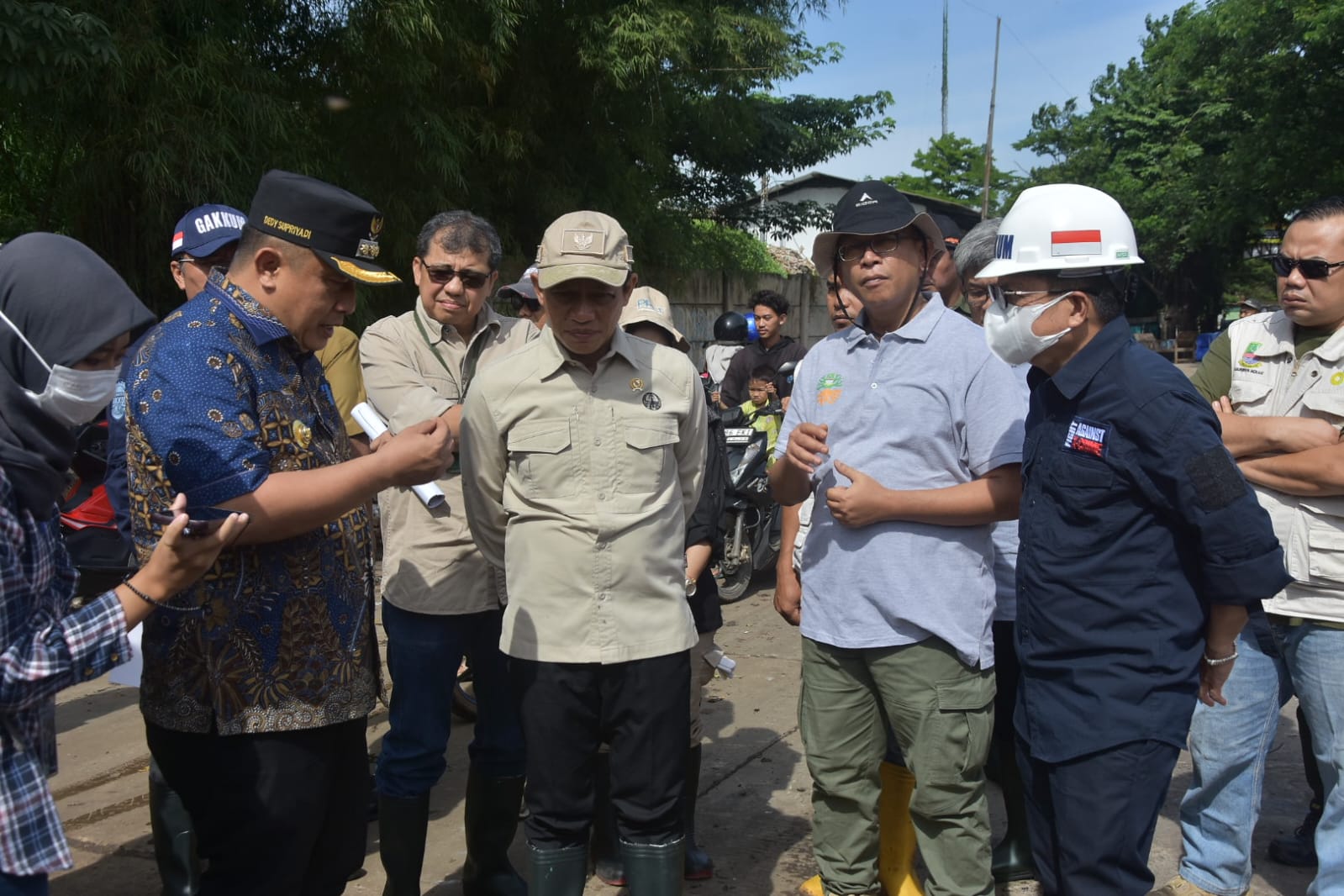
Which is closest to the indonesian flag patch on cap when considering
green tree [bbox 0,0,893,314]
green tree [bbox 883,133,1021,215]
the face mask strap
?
the face mask strap

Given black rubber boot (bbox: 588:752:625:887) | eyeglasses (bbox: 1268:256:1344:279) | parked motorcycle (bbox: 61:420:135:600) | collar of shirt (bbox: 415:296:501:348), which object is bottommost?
black rubber boot (bbox: 588:752:625:887)

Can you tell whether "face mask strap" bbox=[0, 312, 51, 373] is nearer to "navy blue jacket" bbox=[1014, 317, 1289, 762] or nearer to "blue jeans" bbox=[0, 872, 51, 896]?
"blue jeans" bbox=[0, 872, 51, 896]

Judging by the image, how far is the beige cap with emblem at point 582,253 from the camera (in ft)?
8.73

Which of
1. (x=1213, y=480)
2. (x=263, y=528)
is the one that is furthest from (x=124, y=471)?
(x=1213, y=480)

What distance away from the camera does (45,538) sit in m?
1.92

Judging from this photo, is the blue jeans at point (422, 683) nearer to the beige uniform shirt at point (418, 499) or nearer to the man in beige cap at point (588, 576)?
the beige uniform shirt at point (418, 499)

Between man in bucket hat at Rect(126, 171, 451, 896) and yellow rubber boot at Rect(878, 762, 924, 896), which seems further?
yellow rubber boot at Rect(878, 762, 924, 896)

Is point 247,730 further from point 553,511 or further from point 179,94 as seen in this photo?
point 179,94

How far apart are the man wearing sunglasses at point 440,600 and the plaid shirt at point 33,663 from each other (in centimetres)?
130

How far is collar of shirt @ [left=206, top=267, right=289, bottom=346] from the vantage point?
2.29 m

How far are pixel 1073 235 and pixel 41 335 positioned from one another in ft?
7.01

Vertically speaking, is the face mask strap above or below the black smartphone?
above

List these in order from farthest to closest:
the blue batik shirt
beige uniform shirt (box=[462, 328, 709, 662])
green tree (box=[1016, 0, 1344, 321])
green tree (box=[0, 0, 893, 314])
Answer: green tree (box=[1016, 0, 1344, 321])
green tree (box=[0, 0, 893, 314])
beige uniform shirt (box=[462, 328, 709, 662])
the blue batik shirt

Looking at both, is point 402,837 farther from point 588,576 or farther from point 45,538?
point 45,538
